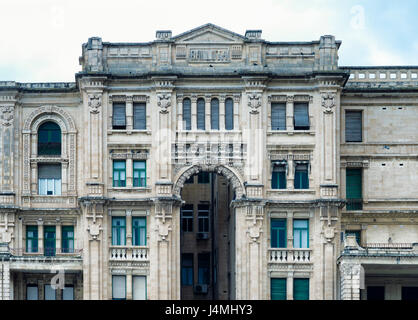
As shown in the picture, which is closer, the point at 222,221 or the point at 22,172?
the point at 22,172

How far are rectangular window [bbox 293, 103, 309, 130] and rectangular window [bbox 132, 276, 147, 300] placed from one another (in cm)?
1198

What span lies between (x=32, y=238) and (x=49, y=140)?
5677 mm

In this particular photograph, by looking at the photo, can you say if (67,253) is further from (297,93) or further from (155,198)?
(297,93)

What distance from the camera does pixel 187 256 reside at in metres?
69.1

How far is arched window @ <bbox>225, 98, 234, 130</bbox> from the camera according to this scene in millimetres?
60469

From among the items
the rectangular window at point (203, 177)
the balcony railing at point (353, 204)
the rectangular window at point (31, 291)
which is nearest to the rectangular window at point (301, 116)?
the balcony railing at point (353, 204)

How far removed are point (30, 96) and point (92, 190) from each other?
7.11m

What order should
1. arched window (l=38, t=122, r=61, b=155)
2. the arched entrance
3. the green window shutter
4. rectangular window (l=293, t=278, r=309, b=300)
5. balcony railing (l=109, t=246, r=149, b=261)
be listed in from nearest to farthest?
1. rectangular window (l=293, t=278, r=309, b=300)
2. the green window shutter
3. balcony railing (l=109, t=246, r=149, b=261)
4. arched window (l=38, t=122, r=61, b=155)
5. the arched entrance

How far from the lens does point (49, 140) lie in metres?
62.4

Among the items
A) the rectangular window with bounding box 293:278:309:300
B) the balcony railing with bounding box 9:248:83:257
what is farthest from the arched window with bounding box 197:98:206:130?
the rectangular window with bounding box 293:278:309:300

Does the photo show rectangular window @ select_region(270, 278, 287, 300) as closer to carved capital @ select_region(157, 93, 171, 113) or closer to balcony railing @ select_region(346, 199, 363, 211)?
balcony railing @ select_region(346, 199, 363, 211)
